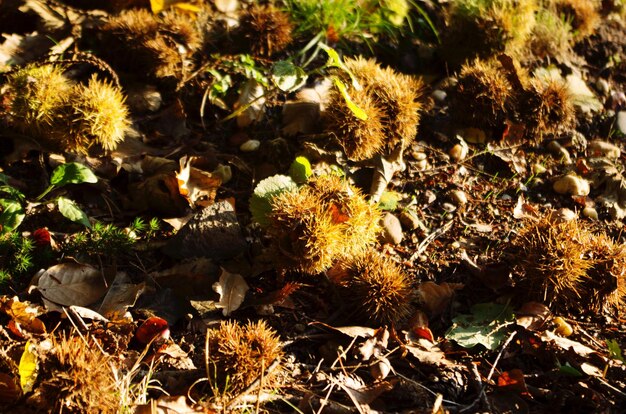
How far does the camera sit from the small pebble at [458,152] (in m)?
3.47

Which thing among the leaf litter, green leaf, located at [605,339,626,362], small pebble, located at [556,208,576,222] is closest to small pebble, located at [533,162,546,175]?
the leaf litter

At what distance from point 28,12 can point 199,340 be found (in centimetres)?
224

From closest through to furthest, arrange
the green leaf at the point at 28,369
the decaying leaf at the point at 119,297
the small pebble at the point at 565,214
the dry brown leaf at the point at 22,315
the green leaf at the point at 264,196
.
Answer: the green leaf at the point at 28,369
the dry brown leaf at the point at 22,315
the decaying leaf at the point at 119,297
the green leaf at the point at 264,196
the small pebble at the point at 565,214

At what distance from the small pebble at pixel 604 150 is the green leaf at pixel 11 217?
3.22 meters

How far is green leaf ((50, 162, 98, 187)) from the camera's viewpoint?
2.69 meters

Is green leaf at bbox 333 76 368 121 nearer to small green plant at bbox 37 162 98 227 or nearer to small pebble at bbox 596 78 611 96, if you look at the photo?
small green plant at bbox 37 162 98 227

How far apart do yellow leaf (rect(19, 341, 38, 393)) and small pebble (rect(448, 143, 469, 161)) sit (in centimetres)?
242

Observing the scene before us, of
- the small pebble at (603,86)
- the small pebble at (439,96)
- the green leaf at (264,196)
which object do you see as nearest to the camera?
the green leaf at (264,196)

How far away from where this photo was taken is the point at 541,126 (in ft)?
11.3

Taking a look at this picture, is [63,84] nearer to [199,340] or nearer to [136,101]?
[136,101]

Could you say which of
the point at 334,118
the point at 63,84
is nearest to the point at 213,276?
the point at 334,118

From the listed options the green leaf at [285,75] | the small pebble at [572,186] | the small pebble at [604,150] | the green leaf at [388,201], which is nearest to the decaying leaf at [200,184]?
the green leaf at [285,75]

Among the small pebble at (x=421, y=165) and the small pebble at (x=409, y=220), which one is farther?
the small pebble at (x=421, y=165)

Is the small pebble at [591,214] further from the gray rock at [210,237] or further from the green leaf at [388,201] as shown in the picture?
the gray rock at [210,237]
